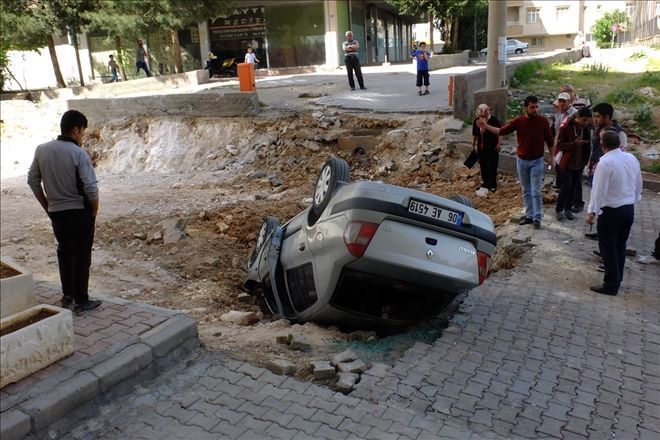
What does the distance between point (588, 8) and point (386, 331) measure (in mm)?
63487

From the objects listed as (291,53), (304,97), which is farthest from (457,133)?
(291,53)

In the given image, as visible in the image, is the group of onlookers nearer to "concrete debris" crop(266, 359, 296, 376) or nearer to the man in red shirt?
the man in red shirt

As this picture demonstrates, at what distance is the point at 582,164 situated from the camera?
24.9ft

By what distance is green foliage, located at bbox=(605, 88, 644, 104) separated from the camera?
14523 mm

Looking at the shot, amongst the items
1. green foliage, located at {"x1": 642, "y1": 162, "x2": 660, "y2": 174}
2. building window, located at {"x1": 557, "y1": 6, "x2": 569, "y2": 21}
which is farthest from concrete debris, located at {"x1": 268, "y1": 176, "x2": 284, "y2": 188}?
building window, located at {"x1": 557, "y1": 6, "x2": 569, "y2": 21}

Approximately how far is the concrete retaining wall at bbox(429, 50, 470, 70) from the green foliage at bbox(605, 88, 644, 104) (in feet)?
37.0

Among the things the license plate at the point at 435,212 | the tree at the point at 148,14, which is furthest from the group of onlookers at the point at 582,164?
the tree at the point at 148,14

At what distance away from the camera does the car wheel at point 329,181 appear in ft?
15.1

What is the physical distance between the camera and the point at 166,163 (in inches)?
557

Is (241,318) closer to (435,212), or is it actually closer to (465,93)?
(435,212)

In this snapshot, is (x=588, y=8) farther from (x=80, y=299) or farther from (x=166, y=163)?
(x=80, y=299)

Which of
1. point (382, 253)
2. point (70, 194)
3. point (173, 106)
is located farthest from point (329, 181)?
point (173, 106)

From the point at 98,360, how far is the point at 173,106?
12.0m

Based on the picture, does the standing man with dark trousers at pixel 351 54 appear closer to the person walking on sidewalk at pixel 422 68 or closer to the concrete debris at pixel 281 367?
the person walking on sidewalk at pixel 422 68
